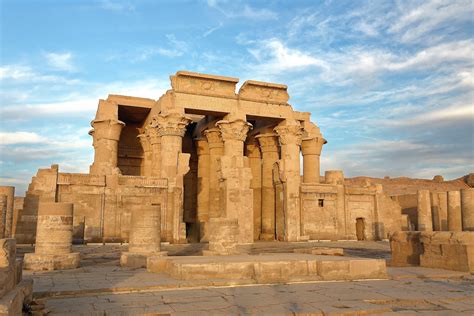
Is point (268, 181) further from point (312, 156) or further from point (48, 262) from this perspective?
point (48, 262)

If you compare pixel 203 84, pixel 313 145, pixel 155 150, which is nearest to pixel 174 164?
pixel 155 150

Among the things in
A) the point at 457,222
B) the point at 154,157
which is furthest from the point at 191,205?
the point at 457,222

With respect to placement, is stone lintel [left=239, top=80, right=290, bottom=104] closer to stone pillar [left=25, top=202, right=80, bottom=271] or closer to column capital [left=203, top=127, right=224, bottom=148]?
column capital [left=203, top=127, right=224, bottom=148]

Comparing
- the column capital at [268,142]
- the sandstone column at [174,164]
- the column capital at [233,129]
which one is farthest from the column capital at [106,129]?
the column capital at [268,142]

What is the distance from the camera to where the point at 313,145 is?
84.9 ft

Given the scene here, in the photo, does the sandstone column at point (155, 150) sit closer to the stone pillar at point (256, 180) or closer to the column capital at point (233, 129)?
the column capital at point (233, 129)

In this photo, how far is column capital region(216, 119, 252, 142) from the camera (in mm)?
22031

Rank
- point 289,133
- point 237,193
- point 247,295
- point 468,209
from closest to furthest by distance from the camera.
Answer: point 247,295
point 468,209
point 237,193
point 289,133

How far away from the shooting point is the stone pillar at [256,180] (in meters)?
25.1

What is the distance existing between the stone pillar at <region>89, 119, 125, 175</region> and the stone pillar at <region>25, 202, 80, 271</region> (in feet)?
31.3

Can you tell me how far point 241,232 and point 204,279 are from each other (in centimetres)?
1223

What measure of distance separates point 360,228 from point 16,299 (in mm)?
23300

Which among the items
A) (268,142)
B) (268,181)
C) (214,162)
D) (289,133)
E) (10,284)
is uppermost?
(289,133)

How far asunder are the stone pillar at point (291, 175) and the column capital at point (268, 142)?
1642mm
